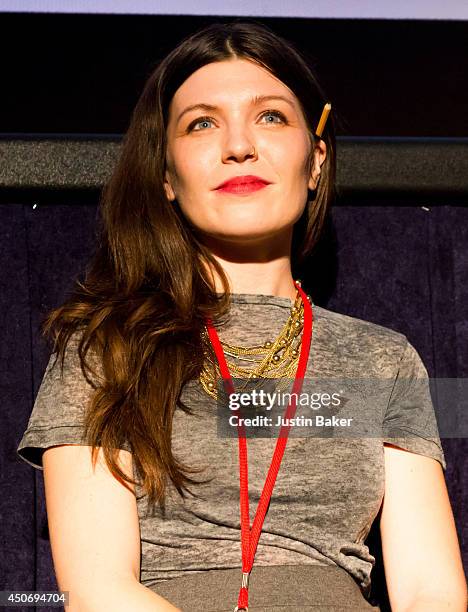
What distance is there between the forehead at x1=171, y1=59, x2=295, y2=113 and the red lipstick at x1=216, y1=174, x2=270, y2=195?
13 centimetres

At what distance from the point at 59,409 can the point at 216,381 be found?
0.23 m

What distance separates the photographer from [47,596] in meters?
1.79

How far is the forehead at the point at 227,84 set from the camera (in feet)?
5.55

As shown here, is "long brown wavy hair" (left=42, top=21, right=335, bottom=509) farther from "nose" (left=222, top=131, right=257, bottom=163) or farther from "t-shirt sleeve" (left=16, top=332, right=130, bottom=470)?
"nose" (left=222, top=131, right=257, bottom=163)

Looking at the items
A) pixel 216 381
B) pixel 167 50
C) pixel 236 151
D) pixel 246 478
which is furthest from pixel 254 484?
pixel 167 50

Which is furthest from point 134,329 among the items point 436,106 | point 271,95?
point 436,106

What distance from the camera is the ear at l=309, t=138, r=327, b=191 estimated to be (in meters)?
1.81

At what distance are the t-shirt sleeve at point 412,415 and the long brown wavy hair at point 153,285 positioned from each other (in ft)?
0.95

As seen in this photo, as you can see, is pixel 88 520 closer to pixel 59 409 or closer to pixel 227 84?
pixel 59 409

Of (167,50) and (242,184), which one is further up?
(167,50)

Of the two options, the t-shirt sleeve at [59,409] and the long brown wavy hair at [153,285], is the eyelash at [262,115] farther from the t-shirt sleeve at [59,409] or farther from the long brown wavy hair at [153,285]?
the t-shirt sleeve at [59,409]

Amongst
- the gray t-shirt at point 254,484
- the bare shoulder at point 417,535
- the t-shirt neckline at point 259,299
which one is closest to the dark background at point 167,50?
the t-shirt neckline at point 259,299

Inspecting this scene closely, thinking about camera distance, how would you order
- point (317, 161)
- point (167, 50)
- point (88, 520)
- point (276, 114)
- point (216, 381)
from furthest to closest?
point (167, 50) → point (317, 161) → point (276, 114) → point (216, 381) → point (88, 520)

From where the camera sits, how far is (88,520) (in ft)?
4.77
